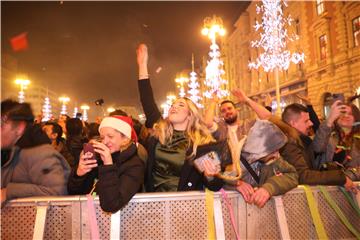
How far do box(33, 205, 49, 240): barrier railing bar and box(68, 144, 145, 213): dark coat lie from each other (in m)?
0.35

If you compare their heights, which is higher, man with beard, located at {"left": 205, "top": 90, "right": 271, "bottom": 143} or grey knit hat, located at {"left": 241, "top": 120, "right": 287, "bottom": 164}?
man with beard, located at {"left": 205, "top": 90, "right": 271, "bottom": 143}

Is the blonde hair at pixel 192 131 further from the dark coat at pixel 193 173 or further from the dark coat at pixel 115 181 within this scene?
the dark coat at pixel 115 181

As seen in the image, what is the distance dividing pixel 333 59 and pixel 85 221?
26.3 metres

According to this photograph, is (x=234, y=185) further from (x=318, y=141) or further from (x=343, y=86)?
(x=343, y=86)

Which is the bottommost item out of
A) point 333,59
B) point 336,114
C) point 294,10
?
point 336,114

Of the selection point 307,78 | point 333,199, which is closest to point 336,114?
point 333,199

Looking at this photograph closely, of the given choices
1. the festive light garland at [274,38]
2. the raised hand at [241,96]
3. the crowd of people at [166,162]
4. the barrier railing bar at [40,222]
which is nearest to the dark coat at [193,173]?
the crowd of people at [166,162]

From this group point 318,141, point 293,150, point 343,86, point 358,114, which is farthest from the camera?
point 343,86

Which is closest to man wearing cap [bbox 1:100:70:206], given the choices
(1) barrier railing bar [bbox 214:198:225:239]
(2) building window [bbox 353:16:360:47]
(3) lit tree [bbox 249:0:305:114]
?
(1) barrier railing bar [bbox 214:198:225:239]

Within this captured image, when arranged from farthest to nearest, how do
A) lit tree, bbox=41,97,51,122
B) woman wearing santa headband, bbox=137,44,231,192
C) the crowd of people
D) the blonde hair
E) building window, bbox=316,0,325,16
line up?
1. building window, bbox=316,0,325,16
2. lit tree, bbox=41,97,51,122
3. the blonde hair
4. woman wearing santa headband, bbox=137,44,231,192
5. the crowd of people

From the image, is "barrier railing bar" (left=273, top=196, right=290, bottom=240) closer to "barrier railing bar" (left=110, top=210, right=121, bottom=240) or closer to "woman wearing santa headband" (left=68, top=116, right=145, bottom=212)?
"woman wearing santa headband" (left=68, top=116, right=145, bottom=212)

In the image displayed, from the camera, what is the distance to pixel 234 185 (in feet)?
10.0

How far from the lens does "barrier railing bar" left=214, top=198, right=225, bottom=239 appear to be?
9.30 ft

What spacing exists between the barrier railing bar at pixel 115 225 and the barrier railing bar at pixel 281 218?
1.49m
